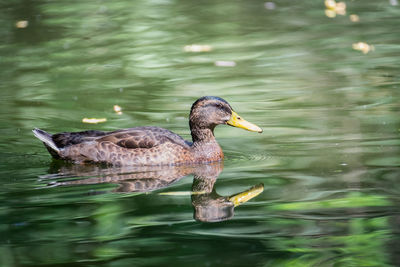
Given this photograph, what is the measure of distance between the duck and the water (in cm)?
22

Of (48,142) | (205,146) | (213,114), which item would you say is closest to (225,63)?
(213,114)

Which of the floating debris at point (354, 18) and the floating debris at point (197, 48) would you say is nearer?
the floating debris at point (197, 48)

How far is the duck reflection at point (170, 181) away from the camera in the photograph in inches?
292

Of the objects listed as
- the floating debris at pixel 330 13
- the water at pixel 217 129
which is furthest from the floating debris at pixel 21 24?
the floating debris at pixel 330 13

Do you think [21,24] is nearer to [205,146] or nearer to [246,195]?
[205,146]

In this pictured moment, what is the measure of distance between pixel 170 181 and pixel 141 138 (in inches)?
41.4

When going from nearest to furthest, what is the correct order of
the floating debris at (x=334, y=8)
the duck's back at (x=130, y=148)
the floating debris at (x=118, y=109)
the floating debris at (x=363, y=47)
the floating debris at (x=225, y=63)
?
1. the duck's back at (x=130, y=148)
2. the floating debris at (x=118, y=109)
3. the floating debris at (x=225, y=63)
4. the floating debris at (x=363, y=47)
5. the floating debris at (x=334, y=8)

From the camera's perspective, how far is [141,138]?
9445 millimetres

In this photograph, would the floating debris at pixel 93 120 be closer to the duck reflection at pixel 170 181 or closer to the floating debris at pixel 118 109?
the floating debris at pixel 118 109

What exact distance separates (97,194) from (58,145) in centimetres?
191

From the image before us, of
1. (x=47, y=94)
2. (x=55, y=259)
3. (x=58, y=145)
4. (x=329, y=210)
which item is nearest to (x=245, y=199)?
(x=329, y=210)

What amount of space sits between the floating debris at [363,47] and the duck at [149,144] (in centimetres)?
603

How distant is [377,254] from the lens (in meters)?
6.01

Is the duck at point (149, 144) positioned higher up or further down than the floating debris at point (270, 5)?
further down
